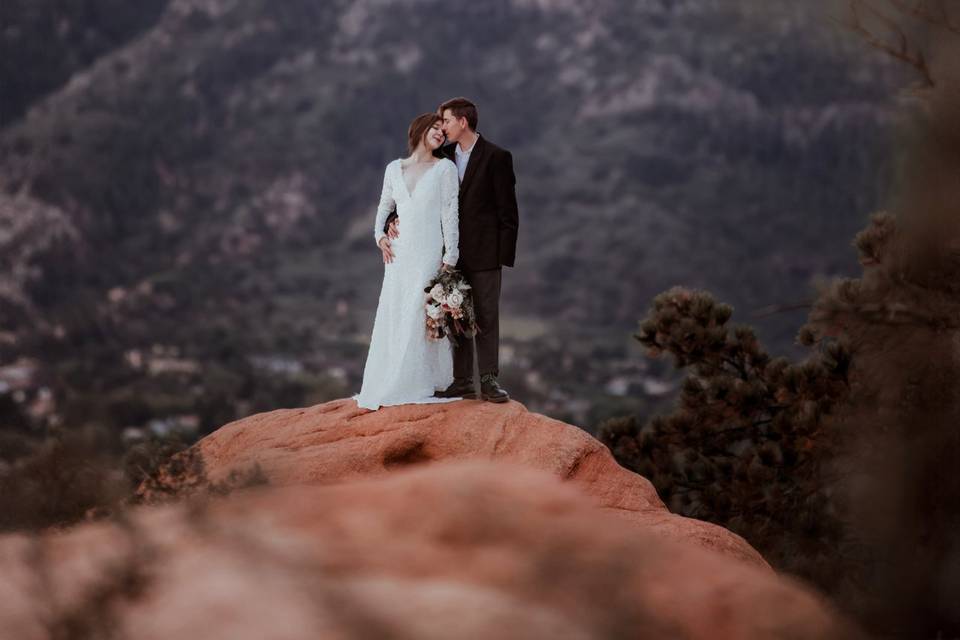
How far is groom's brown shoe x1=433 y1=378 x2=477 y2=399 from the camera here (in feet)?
33.7

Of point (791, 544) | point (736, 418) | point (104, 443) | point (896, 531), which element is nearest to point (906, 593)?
point (896, 531)

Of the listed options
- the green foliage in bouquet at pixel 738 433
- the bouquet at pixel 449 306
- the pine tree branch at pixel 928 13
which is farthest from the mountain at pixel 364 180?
the pine tree branch at pixel 928 13

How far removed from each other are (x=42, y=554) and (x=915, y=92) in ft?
24.0

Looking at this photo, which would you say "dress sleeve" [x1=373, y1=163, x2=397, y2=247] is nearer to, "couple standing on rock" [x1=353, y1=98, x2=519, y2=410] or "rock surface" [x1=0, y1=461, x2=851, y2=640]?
"couple standing on rock" [x1=353, y1=98, x2=519, y2=410]

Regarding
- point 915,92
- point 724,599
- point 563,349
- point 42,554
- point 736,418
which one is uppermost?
point 563,349

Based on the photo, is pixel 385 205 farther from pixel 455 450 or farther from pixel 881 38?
pixel 881 38

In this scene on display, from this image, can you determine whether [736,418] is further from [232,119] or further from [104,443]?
[232,119]

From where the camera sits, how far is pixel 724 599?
5934mm

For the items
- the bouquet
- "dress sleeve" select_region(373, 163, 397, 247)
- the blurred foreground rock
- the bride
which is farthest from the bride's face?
the blurred foreground rock

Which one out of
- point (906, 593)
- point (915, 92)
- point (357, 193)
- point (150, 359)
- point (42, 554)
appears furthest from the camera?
point (357, 193)

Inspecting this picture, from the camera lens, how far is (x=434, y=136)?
32.5ft

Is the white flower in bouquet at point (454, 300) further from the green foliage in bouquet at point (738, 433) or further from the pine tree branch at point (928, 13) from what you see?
the green foliage in bouquet at point (738, 433)

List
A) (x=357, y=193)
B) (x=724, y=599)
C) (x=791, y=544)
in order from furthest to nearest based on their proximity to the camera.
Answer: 1. (x=357, y=193)
2. (x=791, y=544)
3. (x=724, y=599)

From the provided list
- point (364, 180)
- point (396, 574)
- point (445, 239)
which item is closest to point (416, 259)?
point (445, 239)
